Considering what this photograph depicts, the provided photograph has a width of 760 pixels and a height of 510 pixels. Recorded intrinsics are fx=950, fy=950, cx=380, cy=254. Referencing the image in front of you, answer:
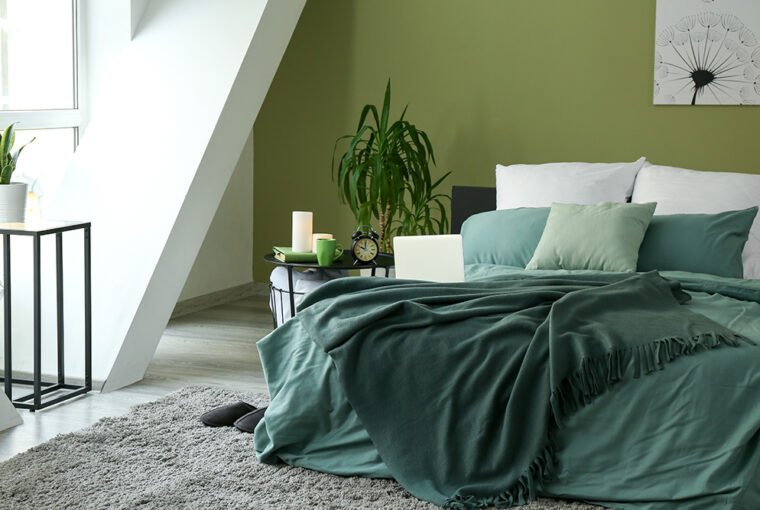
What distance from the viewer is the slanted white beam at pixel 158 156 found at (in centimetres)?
406

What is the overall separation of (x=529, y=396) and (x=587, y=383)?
0.58ft

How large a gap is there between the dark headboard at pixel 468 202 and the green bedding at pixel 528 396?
1795 millimetres

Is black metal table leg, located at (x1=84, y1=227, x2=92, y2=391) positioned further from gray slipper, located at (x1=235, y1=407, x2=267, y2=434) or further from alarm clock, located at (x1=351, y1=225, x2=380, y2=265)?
alarm clock, located at (x1=351, y1=225, x2=380, y2=265)

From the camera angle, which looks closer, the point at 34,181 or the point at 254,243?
the point at 34,181

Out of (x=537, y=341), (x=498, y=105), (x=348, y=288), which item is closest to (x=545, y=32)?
(x=498, y=105)

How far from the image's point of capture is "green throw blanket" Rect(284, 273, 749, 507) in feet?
9.12

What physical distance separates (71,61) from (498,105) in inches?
99.3

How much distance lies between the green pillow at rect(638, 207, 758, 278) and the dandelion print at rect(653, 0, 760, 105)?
4.87 feet

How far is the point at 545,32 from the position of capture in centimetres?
564

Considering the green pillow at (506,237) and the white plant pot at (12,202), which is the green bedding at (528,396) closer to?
the green pillow at (506,237)

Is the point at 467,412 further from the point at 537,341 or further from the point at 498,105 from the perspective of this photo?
the point at 498,105

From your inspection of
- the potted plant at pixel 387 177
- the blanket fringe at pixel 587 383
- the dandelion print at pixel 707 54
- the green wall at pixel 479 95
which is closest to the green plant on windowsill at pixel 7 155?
the potted plant at pixel 387 177

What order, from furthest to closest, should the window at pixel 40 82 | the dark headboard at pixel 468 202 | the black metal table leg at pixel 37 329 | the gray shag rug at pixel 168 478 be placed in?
the dark headboard at pixel 468 202, the window at pixel 40 82, the black metal table leg at pixel 37 329, the gray shag rug at pixel 168 478

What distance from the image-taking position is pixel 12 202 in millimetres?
3873
